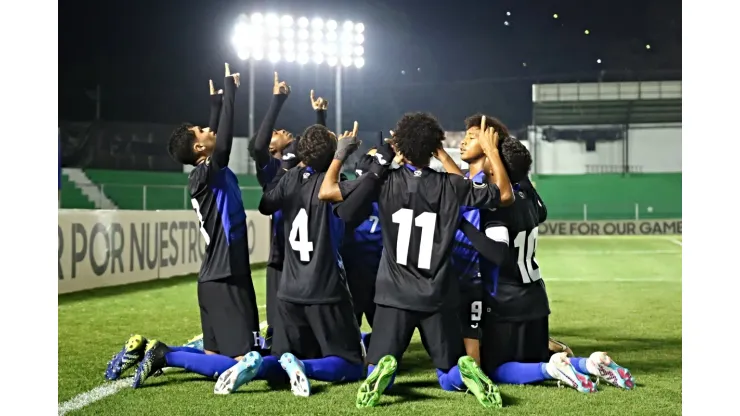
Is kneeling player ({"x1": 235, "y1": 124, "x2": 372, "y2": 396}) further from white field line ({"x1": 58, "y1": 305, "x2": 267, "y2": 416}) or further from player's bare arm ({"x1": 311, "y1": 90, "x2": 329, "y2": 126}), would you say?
white field line ({"x1": 58, "y1": 305, "x2": 267, "y2": 416})

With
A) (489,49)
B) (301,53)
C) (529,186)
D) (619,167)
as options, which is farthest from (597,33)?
(529,186)

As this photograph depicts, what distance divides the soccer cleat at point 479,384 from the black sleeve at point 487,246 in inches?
21.5

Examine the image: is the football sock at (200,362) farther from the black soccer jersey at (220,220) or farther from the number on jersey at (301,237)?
the number on jersey at (301,237)

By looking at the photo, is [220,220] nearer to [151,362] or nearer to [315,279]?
[315,279]

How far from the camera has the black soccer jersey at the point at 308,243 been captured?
4.43 meters

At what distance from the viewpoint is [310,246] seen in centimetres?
449

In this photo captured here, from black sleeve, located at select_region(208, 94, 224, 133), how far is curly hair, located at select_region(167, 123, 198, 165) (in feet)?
0.41

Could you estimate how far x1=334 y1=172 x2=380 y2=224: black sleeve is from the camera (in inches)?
162

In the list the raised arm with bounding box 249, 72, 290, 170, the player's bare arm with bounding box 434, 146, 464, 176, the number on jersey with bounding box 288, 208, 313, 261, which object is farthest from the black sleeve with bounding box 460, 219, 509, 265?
the raised arm with bounding box 249, 72, 290, 170

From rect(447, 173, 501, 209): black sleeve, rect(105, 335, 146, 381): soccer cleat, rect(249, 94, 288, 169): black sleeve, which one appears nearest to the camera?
rect(447, 173, 501, 209): black sleeve

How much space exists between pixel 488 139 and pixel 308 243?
1.14 m

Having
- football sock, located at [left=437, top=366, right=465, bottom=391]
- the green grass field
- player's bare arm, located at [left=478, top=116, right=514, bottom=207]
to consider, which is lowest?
the green grass field
